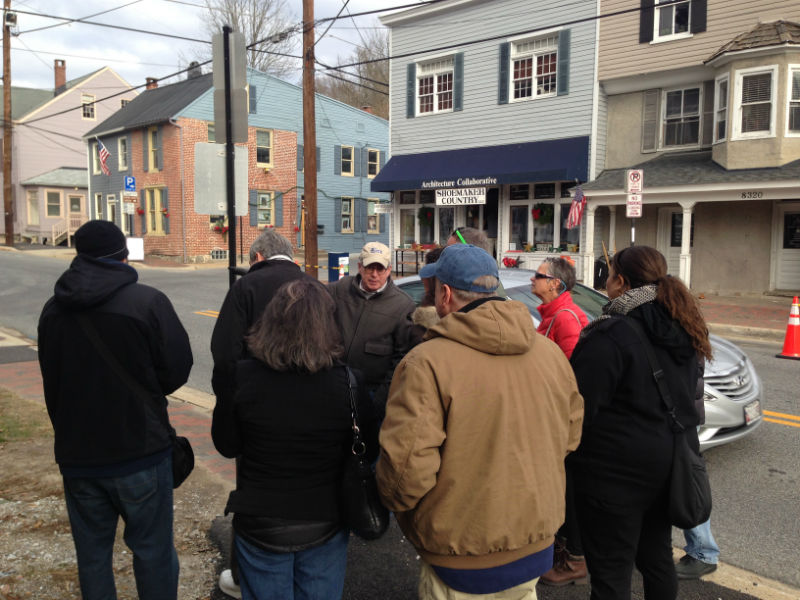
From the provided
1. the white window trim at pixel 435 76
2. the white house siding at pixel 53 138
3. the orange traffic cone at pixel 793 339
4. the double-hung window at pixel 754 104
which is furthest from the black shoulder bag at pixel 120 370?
the white house siding at pixel 53 138

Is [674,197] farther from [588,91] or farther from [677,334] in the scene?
[677,334]

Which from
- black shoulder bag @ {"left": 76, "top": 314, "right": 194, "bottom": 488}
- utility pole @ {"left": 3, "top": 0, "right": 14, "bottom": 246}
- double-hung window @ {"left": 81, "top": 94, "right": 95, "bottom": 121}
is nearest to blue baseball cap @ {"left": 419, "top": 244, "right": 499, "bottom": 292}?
black shoulder bag @ {"left": 76, "top": 314, "right": 194, "bottom": 488}

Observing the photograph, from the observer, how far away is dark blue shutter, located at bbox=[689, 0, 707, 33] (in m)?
15.6

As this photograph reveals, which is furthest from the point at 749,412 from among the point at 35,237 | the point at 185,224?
the point at 35,237

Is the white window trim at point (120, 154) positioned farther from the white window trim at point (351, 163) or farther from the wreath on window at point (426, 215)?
the wreath on window at point (426, 215)

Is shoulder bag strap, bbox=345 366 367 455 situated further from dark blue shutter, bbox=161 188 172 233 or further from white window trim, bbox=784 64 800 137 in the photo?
dark blue shutter, bbox=161 188 172 233

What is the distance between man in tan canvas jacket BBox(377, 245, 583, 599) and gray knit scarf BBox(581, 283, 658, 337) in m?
0.74

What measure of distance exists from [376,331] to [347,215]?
3094 centimetres

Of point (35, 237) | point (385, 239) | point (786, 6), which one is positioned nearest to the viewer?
point (786, 6)

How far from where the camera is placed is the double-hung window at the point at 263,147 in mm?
30438

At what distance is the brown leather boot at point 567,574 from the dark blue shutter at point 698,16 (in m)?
16.1

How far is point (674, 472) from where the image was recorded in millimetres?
2611

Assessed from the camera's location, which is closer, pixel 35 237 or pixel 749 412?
pixel 749 412

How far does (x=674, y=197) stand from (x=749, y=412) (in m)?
11.3
